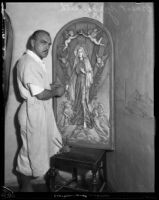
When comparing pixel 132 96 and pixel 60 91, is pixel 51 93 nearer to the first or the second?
pixel 60 91

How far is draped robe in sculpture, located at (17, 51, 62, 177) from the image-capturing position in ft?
4.92

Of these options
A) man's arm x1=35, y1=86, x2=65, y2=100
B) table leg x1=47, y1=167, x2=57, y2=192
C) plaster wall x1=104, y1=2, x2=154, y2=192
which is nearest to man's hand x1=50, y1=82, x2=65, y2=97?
man's arm x1=35, y1=86, x2=65, y2=100

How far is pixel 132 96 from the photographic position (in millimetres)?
1438

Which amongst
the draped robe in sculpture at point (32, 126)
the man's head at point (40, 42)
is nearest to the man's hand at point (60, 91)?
the draped robe in sculpture at point (32, 126)

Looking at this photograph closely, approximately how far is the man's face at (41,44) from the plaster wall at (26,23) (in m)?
0.09

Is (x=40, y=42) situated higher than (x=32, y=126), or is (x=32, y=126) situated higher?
(x=40, y=42)

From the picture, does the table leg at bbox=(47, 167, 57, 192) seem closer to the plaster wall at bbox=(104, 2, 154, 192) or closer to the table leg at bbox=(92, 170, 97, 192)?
the table leg at bbox=(92, 170, 97, 192)

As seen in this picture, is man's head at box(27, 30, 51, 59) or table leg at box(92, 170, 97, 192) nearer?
table leg at box(92, 170, 97, 192)

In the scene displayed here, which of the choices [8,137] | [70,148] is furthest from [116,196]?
[8,137]

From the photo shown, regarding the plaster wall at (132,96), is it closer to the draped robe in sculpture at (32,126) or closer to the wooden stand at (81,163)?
the wooden stand at (81,163)

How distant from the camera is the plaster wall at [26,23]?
1.57m

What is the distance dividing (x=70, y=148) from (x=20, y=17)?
1.13m

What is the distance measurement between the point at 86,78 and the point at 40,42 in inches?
17.9

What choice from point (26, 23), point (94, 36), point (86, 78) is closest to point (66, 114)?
point (86, 78)
